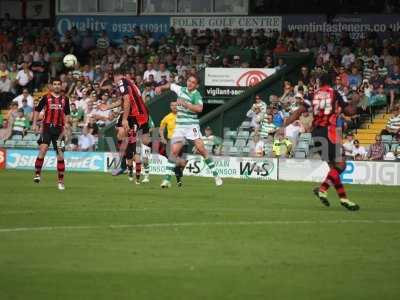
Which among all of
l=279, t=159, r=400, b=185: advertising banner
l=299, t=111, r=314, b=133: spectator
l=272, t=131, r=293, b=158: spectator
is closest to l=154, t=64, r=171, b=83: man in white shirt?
l=299, t=111, r=314, b=133: spectator

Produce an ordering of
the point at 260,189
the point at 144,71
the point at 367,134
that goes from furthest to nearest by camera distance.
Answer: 1. the point at 144,71
2. the point at 367,134
3. the point at 260,189

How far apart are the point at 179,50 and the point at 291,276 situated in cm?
2695

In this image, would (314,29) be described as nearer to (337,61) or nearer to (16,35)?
(337,61)

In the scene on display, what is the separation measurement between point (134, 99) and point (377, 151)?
8.59 metres

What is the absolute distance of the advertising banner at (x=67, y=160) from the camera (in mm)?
31812

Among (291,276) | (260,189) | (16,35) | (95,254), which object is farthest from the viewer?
(16,35)

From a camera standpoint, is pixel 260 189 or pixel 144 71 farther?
pixel 144 71

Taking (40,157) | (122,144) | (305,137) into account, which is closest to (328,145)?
(40,157)

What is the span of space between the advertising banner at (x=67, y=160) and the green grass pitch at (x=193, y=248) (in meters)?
12.3

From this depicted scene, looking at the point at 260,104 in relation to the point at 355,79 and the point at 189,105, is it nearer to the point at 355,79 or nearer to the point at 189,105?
the point at 355,79

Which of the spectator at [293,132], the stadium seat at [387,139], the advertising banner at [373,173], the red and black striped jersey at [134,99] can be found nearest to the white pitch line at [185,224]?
the red and black striped jersey at [134,99]

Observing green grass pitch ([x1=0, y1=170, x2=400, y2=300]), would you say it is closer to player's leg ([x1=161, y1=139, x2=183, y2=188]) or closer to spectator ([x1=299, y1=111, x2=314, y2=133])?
player's leg ([x1=161, y1=139, x2=183, y2=188])

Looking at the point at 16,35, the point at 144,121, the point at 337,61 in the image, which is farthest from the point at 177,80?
the point at 144,121

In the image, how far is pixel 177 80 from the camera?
34906 mm
